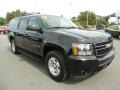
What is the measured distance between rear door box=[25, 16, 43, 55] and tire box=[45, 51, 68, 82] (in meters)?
0.60

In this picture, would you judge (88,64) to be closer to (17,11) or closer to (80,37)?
(80,37)

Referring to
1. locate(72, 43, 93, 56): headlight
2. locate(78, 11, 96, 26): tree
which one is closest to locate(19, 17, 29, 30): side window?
locate(72, 43, 93, 56): headlight

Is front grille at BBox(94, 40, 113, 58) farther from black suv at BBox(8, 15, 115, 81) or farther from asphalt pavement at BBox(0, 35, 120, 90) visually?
asphalt pavement at BBox(0, 35, 120, 90)

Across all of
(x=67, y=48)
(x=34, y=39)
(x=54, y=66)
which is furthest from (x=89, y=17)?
(x=67, y=48)

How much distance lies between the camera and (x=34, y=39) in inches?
205

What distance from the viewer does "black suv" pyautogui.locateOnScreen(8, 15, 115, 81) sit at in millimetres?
3836

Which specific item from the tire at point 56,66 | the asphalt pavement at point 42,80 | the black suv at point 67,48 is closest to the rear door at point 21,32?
the black suv at point 67,48

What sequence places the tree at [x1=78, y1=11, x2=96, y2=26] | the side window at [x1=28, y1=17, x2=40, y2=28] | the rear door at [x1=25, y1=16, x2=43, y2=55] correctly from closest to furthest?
1. the rear door at [x1=25, y1=16, x2=43, y2=55]
2. the side window at [x1=28, y1=17, x2=40, y2=28]
3. the tree at [x1=78, y1=11, x2=96, y2=26]

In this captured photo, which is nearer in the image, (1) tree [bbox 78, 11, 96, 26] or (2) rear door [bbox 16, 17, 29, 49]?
(2) rear door [bbox 16, 17, 29, 49]

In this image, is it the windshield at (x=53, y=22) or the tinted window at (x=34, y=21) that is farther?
the tinted window at (x=34, y=21)

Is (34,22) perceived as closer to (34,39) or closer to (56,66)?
(34,39)

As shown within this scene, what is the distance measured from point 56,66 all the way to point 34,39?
1271 mm

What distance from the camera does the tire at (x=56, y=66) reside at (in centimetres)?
413

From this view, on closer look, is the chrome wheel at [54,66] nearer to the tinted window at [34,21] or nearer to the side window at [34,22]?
the side window at [34,22]
